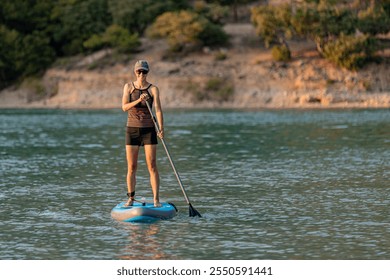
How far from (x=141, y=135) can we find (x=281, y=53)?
6840 cm

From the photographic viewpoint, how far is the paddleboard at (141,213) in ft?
58.3

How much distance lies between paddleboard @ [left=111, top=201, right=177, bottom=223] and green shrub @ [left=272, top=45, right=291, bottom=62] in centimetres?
6840

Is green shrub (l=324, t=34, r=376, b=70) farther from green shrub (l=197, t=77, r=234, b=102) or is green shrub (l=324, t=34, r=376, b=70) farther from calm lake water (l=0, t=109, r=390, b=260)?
calm lake water (l=0, t=109, r=390, b=260)

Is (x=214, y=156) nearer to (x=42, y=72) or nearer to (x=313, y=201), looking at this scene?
(x=313, y=201)

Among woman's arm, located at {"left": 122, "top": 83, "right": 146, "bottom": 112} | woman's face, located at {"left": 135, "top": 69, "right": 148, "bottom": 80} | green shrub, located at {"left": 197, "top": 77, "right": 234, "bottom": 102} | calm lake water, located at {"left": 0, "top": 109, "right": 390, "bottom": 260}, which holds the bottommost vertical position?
green shrub, located at {"left": 197, "top": 77, "right": 234, "bottom": 102}

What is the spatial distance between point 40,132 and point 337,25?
4028 cm

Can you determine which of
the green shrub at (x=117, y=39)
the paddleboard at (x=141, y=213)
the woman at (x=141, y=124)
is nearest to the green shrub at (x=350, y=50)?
the green shrub at (x=117, y=39)

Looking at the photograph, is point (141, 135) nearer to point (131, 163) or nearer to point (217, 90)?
point (131, 163)

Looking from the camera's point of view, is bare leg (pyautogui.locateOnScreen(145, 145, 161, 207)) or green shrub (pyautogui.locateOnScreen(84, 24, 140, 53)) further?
green shrub (pyautogui.locateOnScreen(84, 24, 140, 53))

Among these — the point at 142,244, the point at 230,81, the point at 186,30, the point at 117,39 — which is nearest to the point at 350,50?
the point at 230,81

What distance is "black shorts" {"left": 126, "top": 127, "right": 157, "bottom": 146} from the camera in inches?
716

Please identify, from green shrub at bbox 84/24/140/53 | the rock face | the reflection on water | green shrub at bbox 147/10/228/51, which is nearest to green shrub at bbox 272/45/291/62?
the rock face

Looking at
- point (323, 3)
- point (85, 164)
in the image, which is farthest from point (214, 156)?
point (323, 3)

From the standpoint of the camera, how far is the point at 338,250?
15.0 meters
